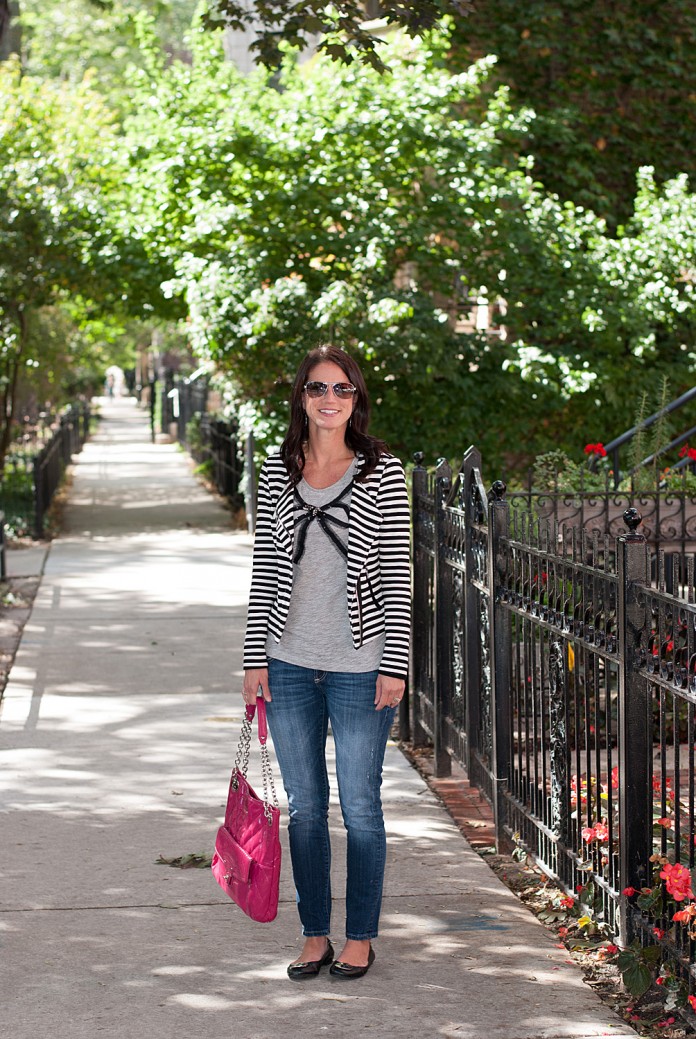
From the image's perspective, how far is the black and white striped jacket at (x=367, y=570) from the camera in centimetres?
434

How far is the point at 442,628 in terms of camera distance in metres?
6.94

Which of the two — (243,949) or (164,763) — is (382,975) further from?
(164,763)

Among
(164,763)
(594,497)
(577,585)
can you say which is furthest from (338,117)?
(577,585)

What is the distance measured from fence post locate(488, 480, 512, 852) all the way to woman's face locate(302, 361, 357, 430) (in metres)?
1.51

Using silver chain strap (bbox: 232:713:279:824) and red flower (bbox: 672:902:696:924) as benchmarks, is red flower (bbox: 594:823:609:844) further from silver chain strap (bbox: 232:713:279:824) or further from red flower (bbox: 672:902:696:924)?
silver chain strap (bbox: 232:713:279:824)

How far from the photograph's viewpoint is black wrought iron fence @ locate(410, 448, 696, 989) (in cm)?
416

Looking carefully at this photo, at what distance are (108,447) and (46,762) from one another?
95.5ft

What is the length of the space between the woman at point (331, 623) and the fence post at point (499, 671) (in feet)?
4.37

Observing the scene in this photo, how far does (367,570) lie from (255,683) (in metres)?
0.50

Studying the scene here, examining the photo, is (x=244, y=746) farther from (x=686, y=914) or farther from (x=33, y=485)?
(x=33, y=485)

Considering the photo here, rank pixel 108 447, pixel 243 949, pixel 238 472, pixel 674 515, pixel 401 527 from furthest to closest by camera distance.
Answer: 1. pixel 108 447
2. pixel 238 472
3. pixel 674 515
4. pixel 243 949
5. pixel 401 527

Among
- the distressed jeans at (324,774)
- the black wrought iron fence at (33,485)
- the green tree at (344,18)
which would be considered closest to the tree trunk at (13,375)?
the black wrought iron fence at (33,485)

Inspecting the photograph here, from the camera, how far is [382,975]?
4.57 meters

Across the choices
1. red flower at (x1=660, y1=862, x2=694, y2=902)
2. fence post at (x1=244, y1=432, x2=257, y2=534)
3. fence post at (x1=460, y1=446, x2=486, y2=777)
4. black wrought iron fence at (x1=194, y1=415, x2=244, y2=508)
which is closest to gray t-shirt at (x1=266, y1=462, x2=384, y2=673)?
red flower at (x1=660, y1=862, x2=694, y2=902)
